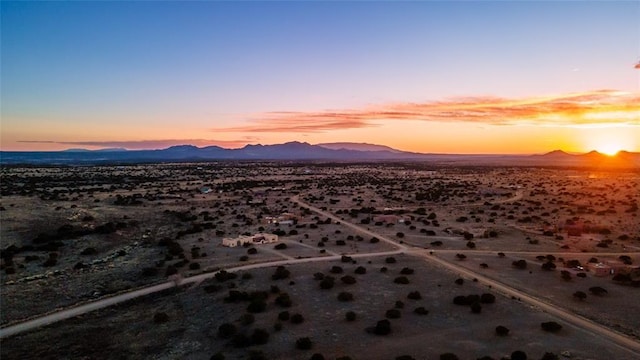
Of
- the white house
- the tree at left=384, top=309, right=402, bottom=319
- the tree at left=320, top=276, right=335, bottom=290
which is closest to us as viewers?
the tree at left=384, top=309, right=402, bottom=319

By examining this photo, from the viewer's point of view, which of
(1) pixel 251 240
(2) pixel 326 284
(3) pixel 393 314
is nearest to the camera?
(3) pixel 393 314

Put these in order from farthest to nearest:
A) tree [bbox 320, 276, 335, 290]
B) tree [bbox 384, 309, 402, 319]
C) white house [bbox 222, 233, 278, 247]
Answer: white house [bbox 222, 233, 278, 247] → tree [bbox 320, 276, 335, 290] → tree [bbox 384, 309, 402, 319]

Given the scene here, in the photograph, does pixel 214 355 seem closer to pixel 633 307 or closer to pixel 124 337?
pixel 124 337

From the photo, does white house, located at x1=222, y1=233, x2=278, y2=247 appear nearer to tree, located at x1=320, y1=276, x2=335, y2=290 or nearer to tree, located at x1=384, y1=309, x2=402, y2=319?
tree, located at x1=320, y1=276, x2=335, y2=290

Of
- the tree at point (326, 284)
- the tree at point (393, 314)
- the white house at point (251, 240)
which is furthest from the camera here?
the white house at point (251, 240)

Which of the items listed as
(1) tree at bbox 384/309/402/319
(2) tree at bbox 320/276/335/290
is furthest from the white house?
(1) tree at bbox 384/309/402/319

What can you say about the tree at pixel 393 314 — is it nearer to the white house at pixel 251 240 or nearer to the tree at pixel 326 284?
the tree at pixel 326 284

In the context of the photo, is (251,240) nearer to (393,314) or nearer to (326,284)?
(326,284)

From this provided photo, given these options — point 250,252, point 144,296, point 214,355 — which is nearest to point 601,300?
point 214,355

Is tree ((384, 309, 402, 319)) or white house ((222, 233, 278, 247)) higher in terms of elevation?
white house ((222, 233, 278, 247))

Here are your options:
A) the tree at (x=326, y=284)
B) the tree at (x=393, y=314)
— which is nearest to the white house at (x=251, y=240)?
the tree at (x=326, y=284)

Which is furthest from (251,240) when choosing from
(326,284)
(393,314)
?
(393,314)
